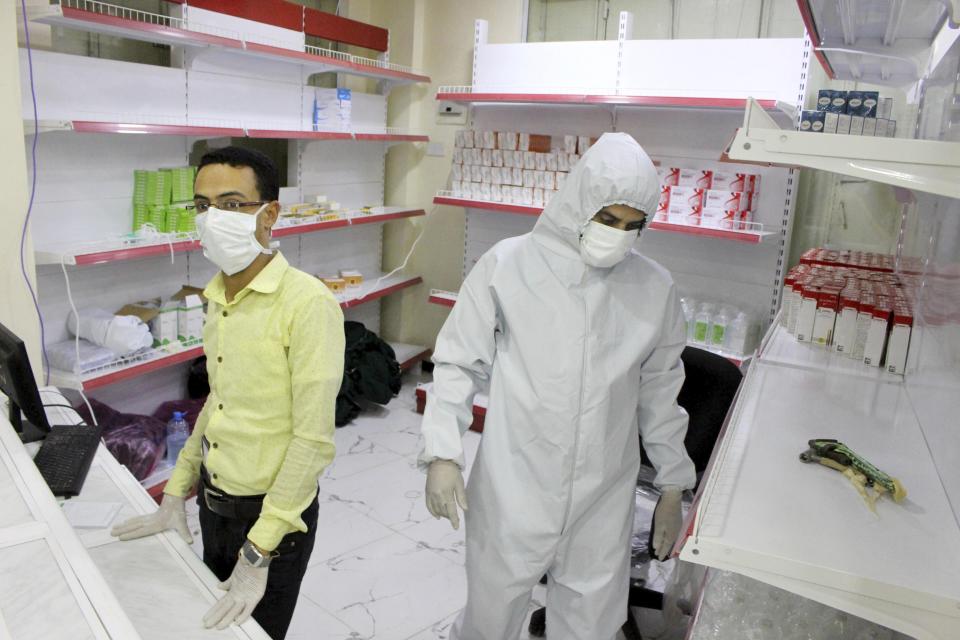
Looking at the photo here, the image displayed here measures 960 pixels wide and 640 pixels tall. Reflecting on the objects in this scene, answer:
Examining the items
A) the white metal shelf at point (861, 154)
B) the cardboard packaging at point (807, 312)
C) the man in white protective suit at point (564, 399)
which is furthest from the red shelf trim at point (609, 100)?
the white metal shelf at point (861, 154)

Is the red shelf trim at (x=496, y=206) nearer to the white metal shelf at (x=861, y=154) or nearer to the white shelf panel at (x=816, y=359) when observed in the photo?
the white shelf panel at (x=816, y=359)

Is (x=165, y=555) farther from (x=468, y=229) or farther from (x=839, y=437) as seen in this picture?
(x=468, y=229)

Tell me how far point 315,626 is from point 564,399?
1.51 meters

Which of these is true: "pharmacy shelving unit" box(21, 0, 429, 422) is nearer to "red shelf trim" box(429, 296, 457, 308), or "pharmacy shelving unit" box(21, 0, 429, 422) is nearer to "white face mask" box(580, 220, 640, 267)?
"red shelf trim" box(429, 296, 457, 308)

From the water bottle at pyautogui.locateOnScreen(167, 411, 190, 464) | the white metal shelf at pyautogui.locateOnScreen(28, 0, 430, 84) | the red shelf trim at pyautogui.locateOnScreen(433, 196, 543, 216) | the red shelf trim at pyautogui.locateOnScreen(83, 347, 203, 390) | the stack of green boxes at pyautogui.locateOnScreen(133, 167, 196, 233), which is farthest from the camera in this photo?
the red shelf trim at pyautogui.locateOnScreen(433, 196, 543, 216)

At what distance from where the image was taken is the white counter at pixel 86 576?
115 centimetres

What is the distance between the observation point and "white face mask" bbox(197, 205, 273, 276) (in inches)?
66.6

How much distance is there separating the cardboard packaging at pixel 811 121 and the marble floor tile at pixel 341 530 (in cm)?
245

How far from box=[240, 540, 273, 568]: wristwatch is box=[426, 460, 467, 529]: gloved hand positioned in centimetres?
46

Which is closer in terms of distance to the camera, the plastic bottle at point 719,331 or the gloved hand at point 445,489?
the gloved hand at point 445,489

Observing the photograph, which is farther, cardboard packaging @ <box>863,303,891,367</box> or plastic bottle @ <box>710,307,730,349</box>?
plastic bottle @ <box>710,307,730,349</box>

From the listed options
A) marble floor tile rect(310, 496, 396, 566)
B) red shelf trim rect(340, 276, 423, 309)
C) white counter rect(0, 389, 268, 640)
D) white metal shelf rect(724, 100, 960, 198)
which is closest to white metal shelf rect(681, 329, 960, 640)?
white metal shelf rect(724, 100, 960, 198)

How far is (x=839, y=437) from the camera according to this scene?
1696 mm

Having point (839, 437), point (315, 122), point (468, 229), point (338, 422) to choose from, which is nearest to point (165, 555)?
point (839, 437)
